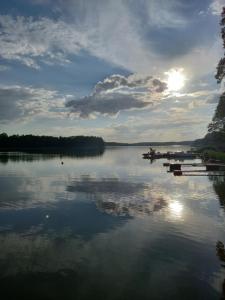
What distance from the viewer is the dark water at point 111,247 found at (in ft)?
45.8

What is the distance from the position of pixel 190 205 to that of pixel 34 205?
14277 millimetres

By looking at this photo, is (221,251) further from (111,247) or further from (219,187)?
(219,187)

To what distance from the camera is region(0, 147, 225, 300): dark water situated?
Result: 14.0 metres

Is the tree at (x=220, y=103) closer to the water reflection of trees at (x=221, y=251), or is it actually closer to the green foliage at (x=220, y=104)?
the green foliage at (x=220, y=104)

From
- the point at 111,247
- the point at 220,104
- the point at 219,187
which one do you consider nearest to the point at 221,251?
the point at 111,247

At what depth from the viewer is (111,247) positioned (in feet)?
62.4

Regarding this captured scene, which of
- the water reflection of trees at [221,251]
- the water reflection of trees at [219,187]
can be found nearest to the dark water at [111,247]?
the water reflection of trees at [221,251]

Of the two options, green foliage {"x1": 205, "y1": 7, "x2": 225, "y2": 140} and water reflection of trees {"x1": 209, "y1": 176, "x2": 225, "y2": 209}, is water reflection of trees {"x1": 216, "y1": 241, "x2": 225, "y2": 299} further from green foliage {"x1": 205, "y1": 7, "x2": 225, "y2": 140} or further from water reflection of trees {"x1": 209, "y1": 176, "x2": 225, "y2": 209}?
green foliage {"x1": 205, "y1": 7, "x2": 225, "y2": 140}

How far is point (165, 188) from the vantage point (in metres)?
43.6

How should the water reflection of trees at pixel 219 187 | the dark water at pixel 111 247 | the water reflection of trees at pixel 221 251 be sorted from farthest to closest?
the water reflection of trees at pixel 219 187 < the water reflection of trees at pixel 221 251 < the dark water at pixel 111 247

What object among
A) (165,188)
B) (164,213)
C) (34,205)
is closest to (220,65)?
(165,188)

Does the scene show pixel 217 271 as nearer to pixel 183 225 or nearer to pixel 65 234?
pixel 183 225

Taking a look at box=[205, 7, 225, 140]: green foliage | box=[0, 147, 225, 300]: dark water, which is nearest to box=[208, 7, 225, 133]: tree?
box=[205, 7, 225, 140]: green foliage

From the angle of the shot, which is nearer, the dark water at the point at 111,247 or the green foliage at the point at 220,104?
the dark water at the point at 111,247
